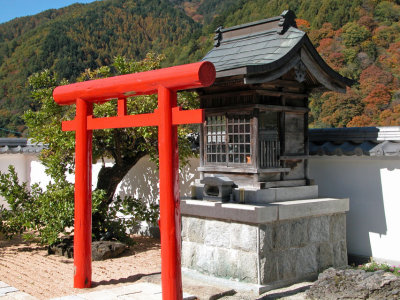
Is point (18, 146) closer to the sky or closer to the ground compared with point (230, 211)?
closer to the sky

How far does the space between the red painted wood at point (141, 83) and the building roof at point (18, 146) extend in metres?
7.09

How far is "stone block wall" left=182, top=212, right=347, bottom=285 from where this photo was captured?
6285mm

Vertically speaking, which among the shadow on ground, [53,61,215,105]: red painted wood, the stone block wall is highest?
[53,61,215,105]: red painted wood

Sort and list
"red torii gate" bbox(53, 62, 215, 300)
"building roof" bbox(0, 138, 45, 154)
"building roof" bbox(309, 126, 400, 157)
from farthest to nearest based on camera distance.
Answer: "building roof" bbox(0, 138, 45, 154) < "building roof" bbox(309, 126, 400, 157) < "red torii gate" bbox(53, 62, 215, 300)

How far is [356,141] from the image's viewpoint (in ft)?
25.0

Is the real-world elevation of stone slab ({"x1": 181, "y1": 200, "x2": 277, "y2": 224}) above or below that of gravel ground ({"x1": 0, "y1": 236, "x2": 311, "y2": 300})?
above

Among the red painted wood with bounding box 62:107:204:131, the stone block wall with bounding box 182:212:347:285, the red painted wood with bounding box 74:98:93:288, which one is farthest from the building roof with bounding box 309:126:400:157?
the red painted wood with bounding box 74:98:93:288

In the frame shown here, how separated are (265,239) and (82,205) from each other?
266 centimetres

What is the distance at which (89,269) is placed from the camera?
22.1 ft

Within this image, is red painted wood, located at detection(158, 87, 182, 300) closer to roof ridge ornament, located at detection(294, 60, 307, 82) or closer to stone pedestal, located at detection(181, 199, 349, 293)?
stone pedestal, located at detection(181, 199, 349, 293)

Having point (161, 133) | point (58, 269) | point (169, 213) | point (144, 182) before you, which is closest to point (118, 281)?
point (58, 269)

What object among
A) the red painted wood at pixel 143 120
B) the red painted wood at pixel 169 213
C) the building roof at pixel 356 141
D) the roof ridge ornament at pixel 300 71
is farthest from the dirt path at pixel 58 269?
the roof ridge ornament at pixel 300 71

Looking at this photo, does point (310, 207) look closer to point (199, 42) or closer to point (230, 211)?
point (230, 211)

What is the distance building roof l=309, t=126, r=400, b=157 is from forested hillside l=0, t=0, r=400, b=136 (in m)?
18.0
